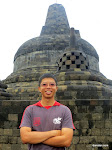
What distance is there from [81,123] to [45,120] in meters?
5.23

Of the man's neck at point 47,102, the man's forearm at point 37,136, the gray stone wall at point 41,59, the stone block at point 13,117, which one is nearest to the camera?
the man's forearm at point 37,136

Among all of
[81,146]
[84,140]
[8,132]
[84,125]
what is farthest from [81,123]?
[8,132]

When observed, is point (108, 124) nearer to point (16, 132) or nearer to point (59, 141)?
point (16, 132)

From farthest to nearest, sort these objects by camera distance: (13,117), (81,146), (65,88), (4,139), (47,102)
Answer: (65,88) < (13,117) < (4,139) < (81,146) < (47,102)

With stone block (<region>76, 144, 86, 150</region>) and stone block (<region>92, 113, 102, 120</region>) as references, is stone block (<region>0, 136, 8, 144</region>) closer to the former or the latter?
Result: stone block (<region>76, 144, 86, 150</region>)

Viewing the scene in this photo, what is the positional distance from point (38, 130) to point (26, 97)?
38.6ft

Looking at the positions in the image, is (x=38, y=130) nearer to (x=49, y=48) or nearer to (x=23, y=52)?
(x=49, y=48)

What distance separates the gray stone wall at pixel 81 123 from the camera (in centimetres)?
689

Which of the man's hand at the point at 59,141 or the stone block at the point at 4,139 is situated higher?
the man's hand at the point at 59,141

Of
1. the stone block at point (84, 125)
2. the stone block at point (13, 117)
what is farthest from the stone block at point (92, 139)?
the stone block at point (13, 117)

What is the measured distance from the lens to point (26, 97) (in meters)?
13.7

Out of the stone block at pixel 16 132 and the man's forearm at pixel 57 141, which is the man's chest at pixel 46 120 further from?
the stone block at pixel 16 132

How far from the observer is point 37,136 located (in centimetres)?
210

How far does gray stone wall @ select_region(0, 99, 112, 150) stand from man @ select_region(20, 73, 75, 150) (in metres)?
5.08
